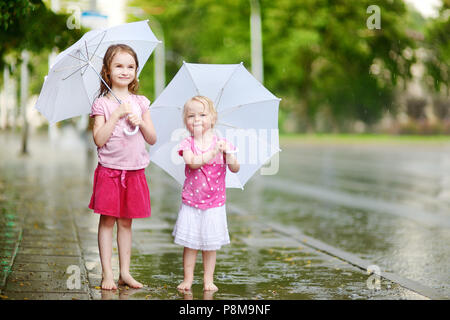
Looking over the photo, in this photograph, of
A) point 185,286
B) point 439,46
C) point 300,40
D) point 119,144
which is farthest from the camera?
point 300,40

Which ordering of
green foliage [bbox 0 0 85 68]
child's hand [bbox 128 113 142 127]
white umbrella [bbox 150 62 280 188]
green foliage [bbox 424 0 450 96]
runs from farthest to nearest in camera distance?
green foliage [bbox 424 0 450 96] → green foliage [bbox 0 0 85 68] → white umbrella [bbox 150 62 280 188] → child's hand [bbox 128 113 142 127]

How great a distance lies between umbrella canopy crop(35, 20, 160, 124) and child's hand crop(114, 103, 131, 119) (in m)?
Result: 0.40

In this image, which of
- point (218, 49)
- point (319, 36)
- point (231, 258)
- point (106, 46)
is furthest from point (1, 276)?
point (218, 49)

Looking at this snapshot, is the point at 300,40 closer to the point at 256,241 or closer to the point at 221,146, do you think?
the point at 256,241

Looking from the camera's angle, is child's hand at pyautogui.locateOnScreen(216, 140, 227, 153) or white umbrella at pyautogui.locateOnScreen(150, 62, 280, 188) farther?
white umbrella at pyautogui.locateOnScreen(150, 62, 280, 188)

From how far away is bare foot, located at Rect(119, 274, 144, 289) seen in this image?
5.83 metres

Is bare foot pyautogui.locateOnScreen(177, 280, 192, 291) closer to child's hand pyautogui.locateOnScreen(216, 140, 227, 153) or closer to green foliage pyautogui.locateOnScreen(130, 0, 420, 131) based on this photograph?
child's hand pyautogui.locateOnScreen(216, 140, 227, 153)

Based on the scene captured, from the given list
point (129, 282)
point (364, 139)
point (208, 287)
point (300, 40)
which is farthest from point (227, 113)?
point (300, 40)

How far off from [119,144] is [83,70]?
686 mm

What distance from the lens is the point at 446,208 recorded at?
1289 centimetres

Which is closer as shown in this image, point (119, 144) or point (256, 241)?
point (119, 144)

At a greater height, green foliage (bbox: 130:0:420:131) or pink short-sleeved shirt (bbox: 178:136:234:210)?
green foliage (bbox: 130:0:420:131)

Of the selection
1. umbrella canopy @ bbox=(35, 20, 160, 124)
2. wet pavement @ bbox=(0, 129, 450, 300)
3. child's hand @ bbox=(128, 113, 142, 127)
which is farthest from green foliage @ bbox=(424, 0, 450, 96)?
child's hand @ bbox=(128, 113, 142, 127)

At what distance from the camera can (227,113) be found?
6016 mm
